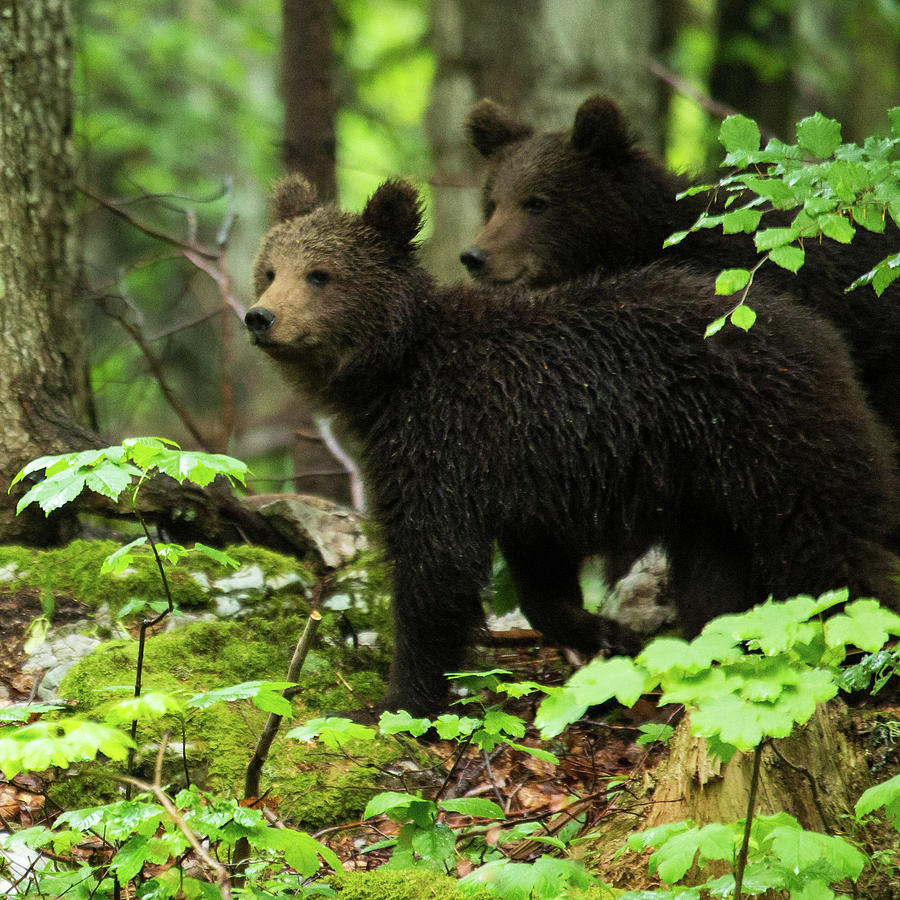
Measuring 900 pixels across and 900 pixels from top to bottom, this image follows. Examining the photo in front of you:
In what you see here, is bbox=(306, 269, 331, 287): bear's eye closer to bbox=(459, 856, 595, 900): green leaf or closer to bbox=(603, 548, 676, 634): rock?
bbox=(603, 548, 676, 634): rock

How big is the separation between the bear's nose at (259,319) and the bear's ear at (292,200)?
809 mm

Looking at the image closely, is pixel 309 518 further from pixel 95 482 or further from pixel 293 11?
pixel 293 11

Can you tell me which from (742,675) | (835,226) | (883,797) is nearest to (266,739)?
(742,675)

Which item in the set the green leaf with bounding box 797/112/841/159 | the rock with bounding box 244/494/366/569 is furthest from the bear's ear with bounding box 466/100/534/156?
the green leaf with bounding box 797/112/841/159

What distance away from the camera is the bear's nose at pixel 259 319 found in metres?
4.75

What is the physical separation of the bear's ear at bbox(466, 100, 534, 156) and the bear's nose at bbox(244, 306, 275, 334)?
9.41 ft

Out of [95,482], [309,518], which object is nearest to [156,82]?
[309,518]

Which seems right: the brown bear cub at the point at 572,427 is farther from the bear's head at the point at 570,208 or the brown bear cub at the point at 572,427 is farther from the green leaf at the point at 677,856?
the green leaf at the point at 677,856

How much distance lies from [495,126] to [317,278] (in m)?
2.58

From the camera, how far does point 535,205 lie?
21.5ft

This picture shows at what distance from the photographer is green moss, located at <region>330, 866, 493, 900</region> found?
3334mm

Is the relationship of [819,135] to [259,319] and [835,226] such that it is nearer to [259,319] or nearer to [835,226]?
[835,226]

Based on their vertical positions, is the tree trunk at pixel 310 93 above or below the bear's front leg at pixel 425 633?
above

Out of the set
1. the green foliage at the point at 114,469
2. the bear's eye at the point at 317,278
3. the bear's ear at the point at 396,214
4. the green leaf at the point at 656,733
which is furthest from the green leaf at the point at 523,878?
the bear's ear at the point at 396,214
